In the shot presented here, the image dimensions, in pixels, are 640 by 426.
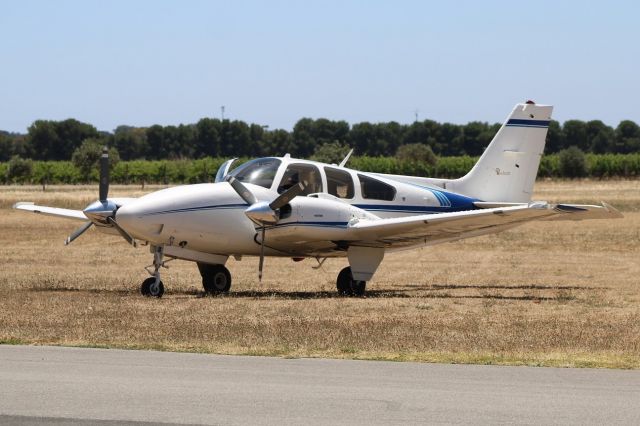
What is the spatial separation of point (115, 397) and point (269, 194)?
392 inches

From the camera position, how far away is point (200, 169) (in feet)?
316

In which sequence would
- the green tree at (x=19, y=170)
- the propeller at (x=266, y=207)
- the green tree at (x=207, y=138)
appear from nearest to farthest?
the propeller at (x=266, y=207), the green tree at (x=19, y=170), the green tree at (x=207, y=138)

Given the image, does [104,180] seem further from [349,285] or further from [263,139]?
[263,139]

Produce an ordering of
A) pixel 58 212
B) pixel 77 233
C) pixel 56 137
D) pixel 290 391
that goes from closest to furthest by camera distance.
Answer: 1. pixel 290 391
2. pixel 77 233
3. pixel 58 212
4. pixel 56 137

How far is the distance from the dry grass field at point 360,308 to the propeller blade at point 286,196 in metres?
1.53

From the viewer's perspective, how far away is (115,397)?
9250 mm

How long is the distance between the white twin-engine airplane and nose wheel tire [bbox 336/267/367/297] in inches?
0.7

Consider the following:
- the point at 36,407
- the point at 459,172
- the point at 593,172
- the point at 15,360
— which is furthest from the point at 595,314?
the point at 593,172

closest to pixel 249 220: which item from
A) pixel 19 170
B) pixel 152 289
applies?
pixel 152 289

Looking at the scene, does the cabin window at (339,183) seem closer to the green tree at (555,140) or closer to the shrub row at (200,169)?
the shrub row at (200,169)

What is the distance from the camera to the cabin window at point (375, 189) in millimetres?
20267

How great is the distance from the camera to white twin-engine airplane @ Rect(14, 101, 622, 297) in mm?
18562

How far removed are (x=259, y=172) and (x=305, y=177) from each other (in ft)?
2.66

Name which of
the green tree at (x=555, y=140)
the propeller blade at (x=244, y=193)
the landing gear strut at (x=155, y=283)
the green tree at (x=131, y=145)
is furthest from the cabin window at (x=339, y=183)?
the green tree at (x=555, y=140)
